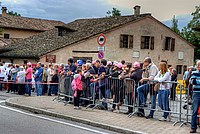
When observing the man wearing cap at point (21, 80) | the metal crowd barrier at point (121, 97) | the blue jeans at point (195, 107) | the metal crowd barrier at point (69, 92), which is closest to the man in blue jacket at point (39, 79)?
the man wearing cap at point (21, 80)

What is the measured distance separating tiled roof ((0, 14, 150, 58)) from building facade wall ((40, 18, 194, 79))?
0.66 metres

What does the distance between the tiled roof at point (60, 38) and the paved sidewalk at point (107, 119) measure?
22117 millimetres

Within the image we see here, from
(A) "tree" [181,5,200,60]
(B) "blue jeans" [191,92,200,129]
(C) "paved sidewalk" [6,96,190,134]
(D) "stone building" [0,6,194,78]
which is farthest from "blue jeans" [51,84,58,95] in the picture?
(A) "tree" [181,5,200,60]

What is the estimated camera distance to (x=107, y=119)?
1106 cm

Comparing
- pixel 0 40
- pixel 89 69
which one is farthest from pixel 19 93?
pixel 0 40

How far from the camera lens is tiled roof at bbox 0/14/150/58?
3675cm

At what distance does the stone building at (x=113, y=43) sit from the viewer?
119 ft

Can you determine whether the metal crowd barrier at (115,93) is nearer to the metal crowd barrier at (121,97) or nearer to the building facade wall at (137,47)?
the metal crowd barrier at (121,97)

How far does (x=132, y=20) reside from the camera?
38.9 m

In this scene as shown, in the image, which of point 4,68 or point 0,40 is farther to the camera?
point 0,40

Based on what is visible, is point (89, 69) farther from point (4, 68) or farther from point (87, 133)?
point (4, 68)

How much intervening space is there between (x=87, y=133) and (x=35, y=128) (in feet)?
4.72

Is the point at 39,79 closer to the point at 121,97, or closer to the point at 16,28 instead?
the point at 121,97

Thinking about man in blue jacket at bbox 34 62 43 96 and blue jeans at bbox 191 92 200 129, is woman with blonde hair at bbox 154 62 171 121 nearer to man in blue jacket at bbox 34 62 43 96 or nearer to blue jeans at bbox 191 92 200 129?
blue jeans at bbox 191 92 200 129
